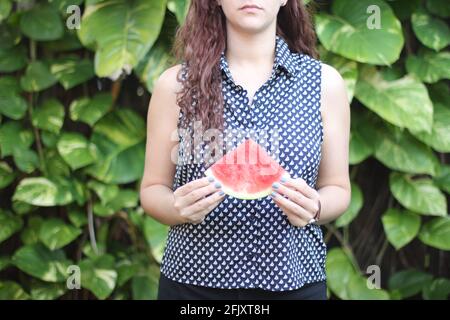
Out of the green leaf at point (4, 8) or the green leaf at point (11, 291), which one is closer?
the green leaf at point (4, 8)

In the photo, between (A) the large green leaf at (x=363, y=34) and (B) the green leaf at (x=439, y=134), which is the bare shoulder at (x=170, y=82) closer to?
(A) the large green leaf at (x=363, y=34)

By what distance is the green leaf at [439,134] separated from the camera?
116 inches

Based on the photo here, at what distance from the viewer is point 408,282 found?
10.5ft

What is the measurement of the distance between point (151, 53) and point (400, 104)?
40.8 inches

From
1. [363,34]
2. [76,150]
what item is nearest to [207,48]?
[363,34]

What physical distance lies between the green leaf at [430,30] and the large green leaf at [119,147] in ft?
4.11

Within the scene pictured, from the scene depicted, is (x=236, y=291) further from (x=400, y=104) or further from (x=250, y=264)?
(x=400, y=104)

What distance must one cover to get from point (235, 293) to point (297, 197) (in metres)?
0.27

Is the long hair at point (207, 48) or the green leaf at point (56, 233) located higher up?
the long hair at point (207, 48)

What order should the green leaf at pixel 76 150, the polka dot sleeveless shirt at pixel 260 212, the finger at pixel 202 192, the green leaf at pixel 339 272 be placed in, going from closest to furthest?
the finger at pixel 202 192 < the polka dot sleeveless shirt at pixel 260 212 < the green leaf at pixel 76 150 < the green leaf at pixel 339 272

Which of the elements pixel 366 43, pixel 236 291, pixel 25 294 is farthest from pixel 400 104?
pixel 25 294

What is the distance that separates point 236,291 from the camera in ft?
4.94

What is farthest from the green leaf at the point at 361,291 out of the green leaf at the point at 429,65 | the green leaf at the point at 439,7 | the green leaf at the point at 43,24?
the green leaf at the point at 43,24

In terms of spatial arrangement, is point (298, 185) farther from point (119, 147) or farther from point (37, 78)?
point (37, 78)
